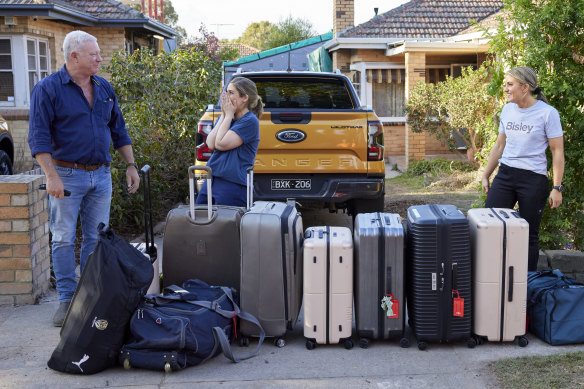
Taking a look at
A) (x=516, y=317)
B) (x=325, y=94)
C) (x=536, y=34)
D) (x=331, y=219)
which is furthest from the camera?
(x=331, y=219)

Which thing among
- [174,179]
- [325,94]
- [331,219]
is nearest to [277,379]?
[325,94]

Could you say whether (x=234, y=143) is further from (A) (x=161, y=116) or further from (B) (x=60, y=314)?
(A) (x=161, y=116)

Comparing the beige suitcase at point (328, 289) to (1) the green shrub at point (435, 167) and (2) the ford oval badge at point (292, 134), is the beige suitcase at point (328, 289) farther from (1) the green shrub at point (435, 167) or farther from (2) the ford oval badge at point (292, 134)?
(1) the green shrub at point (435, 167)

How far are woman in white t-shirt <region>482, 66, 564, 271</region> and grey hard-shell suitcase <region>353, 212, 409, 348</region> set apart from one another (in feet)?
4.17

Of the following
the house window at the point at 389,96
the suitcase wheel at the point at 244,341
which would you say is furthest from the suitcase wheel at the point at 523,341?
the house window at the point at 389,96

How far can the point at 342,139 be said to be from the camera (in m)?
7.25

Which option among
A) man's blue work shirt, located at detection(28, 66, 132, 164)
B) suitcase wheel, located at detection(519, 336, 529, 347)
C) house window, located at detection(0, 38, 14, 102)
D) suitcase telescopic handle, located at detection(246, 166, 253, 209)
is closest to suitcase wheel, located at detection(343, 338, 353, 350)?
suitcase wheel, located at detection(519, 336, 529, 347)

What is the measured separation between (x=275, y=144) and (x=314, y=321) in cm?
291

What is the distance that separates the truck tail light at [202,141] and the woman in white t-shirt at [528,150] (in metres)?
2.99

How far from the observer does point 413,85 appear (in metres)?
17.5

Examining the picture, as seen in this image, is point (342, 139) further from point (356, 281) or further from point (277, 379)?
point (277, 379)

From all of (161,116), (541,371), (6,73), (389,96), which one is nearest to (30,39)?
(6,73)

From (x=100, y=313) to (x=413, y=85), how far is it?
14.2 meters

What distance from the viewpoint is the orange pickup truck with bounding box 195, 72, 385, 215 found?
23.7 feet
